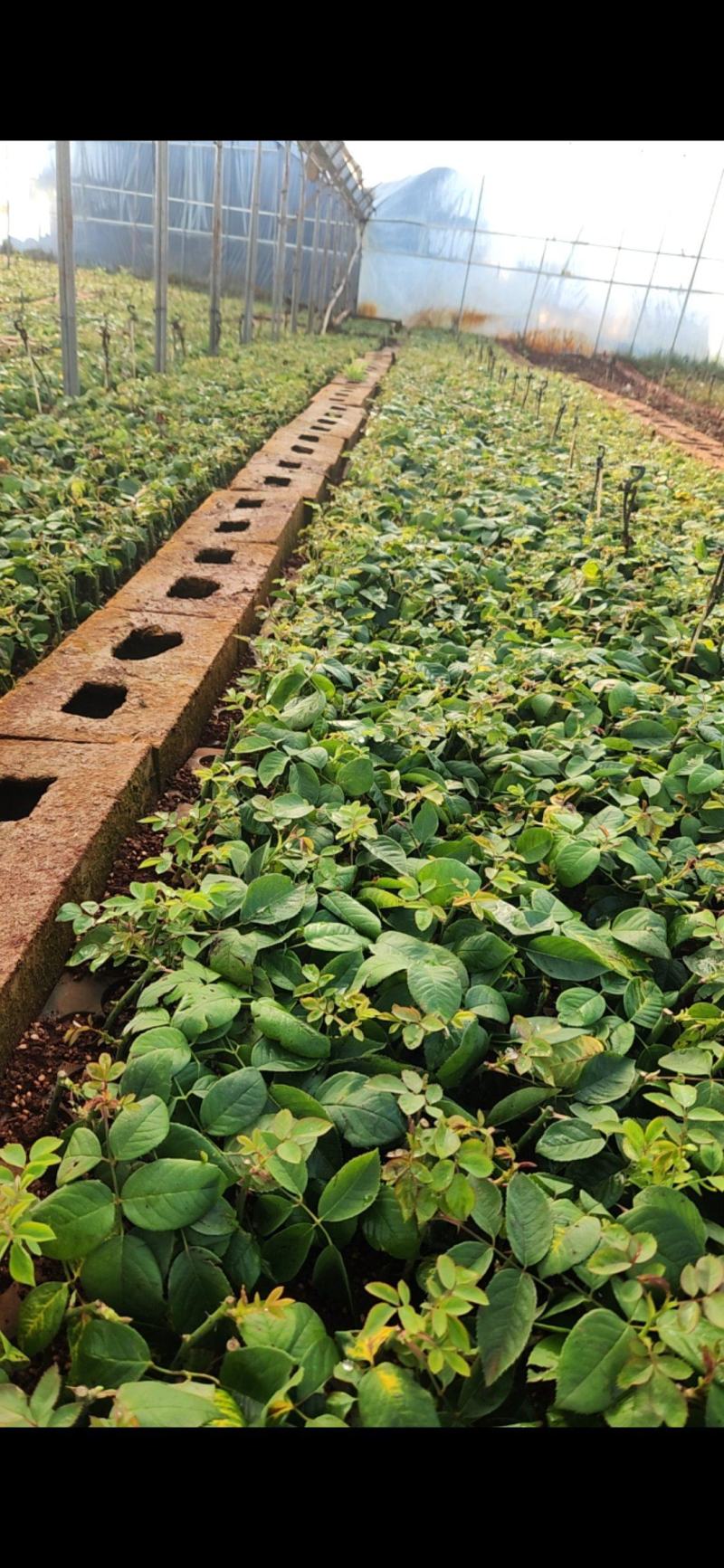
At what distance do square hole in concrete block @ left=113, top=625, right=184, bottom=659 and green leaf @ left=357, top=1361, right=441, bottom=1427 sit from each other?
249cm

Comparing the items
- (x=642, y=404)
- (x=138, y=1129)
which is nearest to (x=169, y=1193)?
(x=138, y=1129)

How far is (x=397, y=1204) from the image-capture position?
129cm

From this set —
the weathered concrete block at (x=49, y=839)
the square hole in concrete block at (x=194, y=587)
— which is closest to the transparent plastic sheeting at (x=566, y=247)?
the square hole in concrete block at (x=194, y=587)

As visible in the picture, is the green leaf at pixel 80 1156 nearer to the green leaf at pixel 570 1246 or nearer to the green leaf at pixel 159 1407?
the green leaf at pixel 159 1407

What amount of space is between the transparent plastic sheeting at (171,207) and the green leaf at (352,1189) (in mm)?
18077

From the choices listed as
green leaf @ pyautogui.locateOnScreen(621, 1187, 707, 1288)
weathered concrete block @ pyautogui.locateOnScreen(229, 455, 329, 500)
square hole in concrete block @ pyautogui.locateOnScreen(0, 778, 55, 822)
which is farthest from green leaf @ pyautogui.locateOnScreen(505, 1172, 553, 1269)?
weathered concrete block @ pyautogui.locateOnScreen(229, 455, 329, 500)

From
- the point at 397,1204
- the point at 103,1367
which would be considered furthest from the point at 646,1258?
the point at 103,1367

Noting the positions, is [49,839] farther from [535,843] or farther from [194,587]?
[194,587]

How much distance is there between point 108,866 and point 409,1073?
1.05 m

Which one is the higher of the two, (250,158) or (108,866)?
(250,158)

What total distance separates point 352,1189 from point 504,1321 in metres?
0.25

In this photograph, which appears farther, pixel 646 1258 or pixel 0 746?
pixel 0 746
